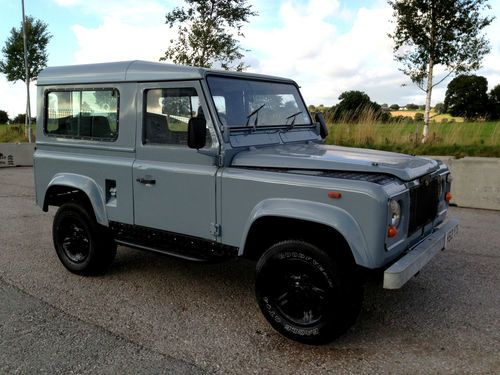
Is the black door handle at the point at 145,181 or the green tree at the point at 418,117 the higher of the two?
the green tree at the point at 418,117

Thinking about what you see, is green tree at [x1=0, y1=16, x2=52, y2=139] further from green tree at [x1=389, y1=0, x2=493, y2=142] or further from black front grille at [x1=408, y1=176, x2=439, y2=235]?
black front grille at [x1=408, y1=176, x2=439, y2=235]

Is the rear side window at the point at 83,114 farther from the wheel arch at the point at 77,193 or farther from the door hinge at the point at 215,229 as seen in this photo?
the door hinge at the point at 215,229

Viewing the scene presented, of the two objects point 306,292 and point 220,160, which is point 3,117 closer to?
point 220,160

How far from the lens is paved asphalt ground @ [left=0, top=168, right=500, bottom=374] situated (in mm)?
3297

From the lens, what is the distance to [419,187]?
12.1 ft

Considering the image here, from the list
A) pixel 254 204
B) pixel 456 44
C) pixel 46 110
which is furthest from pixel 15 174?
pixel 456 44

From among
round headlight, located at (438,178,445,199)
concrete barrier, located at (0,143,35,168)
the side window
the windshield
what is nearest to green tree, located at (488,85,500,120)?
A: concrete barrier, located at (0,143,35,168)

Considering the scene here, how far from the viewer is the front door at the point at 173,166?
3938 mm

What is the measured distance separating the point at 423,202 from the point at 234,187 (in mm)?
1515

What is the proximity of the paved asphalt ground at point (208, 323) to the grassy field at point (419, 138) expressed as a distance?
602 cm

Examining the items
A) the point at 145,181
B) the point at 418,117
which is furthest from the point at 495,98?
the point at 145,181

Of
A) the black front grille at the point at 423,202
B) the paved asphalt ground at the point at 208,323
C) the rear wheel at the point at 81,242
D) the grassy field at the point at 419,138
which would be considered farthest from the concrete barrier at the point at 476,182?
the rear wheel at the point at 81,242

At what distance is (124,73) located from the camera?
176 inches

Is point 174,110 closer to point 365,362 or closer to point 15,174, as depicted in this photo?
point 365,362
